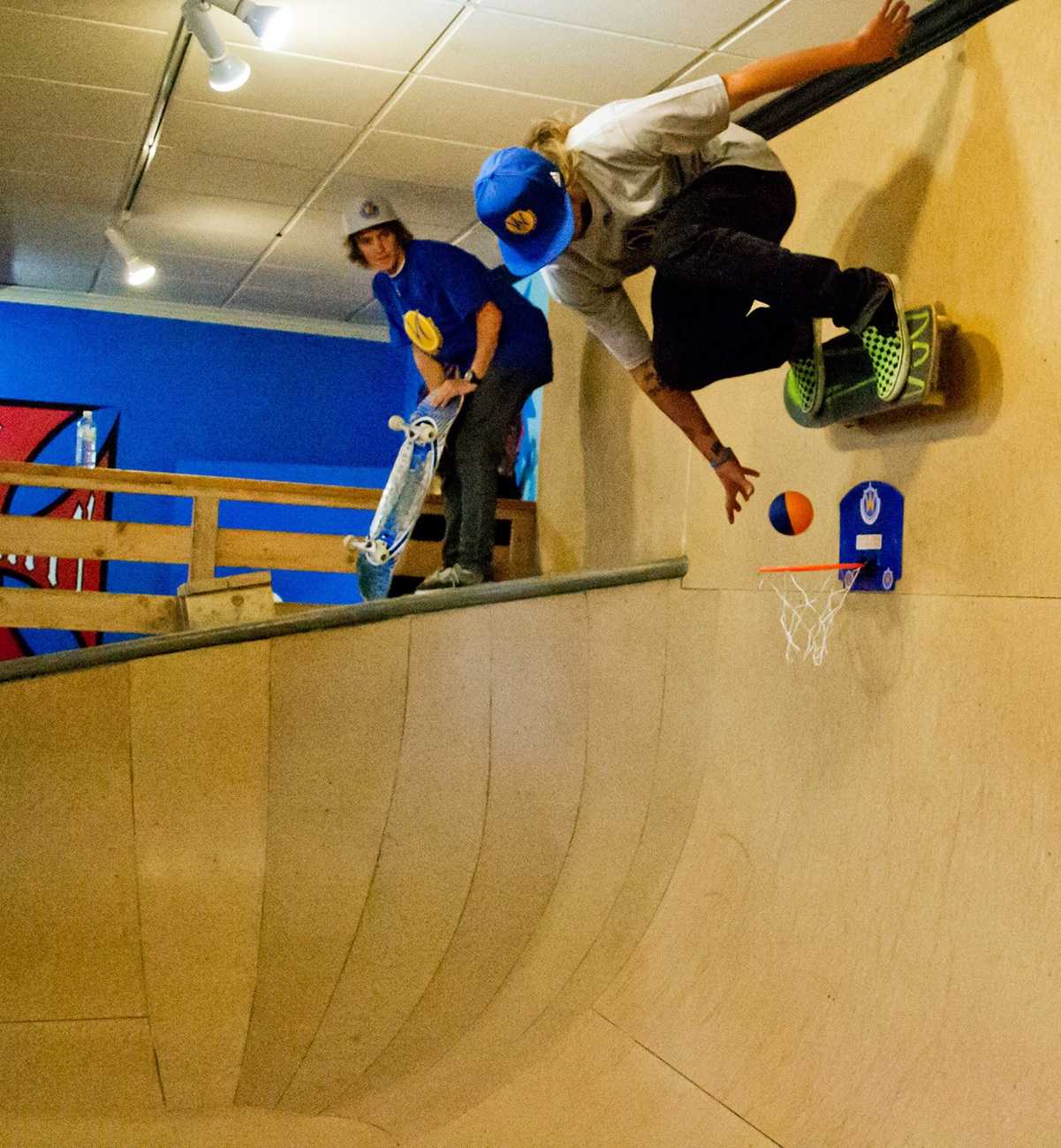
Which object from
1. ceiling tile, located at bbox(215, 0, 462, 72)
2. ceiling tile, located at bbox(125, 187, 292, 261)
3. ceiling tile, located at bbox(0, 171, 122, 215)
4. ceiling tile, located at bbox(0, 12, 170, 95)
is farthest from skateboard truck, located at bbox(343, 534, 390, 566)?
ceiling tile, located at bbox(0, 171, 122, 215)

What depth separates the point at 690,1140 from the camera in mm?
3020

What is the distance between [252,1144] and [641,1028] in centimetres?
109

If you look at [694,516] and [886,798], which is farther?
[694,516]

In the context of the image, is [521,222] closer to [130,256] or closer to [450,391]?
[450,391]

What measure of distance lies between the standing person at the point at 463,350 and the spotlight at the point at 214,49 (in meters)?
0.71

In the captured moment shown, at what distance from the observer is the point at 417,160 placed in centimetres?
558

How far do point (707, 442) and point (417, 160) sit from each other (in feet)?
8.86

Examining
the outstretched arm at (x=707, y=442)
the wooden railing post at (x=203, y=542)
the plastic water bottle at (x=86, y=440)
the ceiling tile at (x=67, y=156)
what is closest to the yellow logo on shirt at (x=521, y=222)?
the outstretched arm at (x=707, y=442)

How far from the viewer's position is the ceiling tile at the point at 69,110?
4855 millimetres

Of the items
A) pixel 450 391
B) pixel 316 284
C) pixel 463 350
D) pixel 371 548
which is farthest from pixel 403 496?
pixel 316 284

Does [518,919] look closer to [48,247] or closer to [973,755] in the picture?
[973,755]

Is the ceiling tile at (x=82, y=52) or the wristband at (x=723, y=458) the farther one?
the ceiling tile at (x=82, y=52)

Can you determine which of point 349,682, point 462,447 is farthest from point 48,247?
point 349,682

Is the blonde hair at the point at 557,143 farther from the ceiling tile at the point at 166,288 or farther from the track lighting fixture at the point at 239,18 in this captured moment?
the ceiling tile at the point at 166,288
